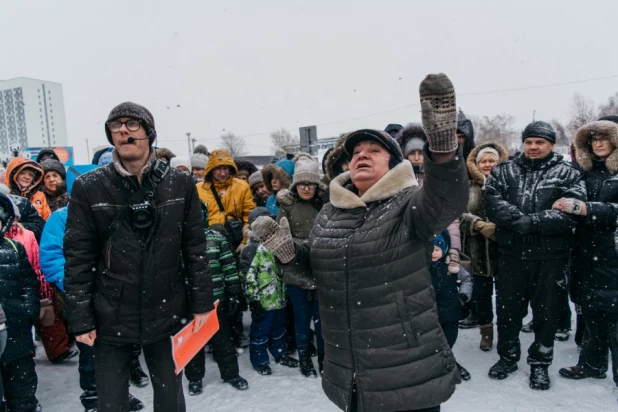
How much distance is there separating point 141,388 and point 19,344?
127 cm

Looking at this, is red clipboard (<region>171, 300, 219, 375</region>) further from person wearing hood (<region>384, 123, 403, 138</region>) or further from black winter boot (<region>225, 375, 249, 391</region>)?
person wearing hood (<region>384, 123, 403, 138</region>)

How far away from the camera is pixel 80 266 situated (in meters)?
2.46

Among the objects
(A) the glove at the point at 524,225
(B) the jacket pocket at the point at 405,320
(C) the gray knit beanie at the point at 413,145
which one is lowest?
(B) the jacket pocket at the point at 405,320

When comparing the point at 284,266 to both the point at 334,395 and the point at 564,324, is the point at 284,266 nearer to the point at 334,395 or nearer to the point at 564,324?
the point at 334,395

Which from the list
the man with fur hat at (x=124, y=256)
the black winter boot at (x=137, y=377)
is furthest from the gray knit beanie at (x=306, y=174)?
the black winter boot at (x=137, y=377)

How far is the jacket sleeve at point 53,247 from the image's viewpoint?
134 inches

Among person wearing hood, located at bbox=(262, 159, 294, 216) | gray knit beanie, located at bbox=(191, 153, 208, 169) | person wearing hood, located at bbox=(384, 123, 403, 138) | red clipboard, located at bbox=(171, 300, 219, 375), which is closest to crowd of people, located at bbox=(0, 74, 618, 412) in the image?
red clipboard, located at bbox=(171, 300, 219, 375)

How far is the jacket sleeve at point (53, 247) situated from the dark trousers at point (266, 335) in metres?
1.95

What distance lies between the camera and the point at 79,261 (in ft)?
8.05

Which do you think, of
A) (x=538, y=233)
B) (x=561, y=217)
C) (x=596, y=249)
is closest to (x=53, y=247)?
(x=538, y=233)

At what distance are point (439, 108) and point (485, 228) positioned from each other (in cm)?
328

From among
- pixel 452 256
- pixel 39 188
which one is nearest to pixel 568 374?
pixel 452 256

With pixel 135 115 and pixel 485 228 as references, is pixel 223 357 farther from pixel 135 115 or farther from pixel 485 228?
pixel 485 228

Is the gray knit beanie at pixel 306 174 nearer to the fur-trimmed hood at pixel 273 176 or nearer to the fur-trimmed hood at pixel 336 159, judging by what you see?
the fur-trimmed hood at pixel 336 159
